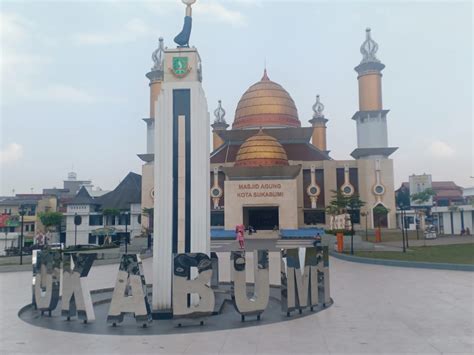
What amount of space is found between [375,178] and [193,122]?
40818 millimetres

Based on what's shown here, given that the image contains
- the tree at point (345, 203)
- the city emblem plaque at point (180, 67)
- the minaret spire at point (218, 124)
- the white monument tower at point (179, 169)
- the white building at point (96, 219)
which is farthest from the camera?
the minaret spire at point (218, 124)

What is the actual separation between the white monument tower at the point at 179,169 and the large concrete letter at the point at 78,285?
65.3 inches

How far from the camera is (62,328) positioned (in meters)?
8.41

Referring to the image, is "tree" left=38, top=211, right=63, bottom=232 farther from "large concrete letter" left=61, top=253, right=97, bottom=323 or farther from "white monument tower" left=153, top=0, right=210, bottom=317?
"large concrete letter" left=61, top=253, right=97, bottom=323

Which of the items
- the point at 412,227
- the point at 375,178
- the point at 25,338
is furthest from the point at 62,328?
the point at 412,227

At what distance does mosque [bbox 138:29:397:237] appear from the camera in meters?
42.0

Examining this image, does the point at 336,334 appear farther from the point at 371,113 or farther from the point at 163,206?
the point at 371,113

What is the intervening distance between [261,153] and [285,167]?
358cm

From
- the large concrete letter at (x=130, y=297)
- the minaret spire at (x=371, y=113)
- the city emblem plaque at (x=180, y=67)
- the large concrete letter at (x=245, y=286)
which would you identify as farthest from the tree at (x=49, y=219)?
the large concrete letter at (x=245, y=286)

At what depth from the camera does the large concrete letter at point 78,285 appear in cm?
877

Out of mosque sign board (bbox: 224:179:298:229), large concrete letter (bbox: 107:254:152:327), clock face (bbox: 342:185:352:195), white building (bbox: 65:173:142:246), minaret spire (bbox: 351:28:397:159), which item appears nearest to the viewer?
large concrete letter (bbox: 107:254:152:327)

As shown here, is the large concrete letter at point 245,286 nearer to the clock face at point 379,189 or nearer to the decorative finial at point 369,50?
the clock face at point 379,189

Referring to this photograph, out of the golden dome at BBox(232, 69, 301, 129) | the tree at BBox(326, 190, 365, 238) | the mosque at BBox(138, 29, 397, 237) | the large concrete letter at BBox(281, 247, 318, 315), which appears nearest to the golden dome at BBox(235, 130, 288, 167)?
the mosque at BBox(138, 29, 397, 237)

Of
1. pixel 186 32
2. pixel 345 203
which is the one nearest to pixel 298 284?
pixel 186 32
